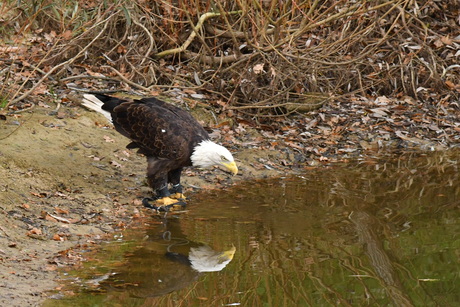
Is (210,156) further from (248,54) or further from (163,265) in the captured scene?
(248,54)

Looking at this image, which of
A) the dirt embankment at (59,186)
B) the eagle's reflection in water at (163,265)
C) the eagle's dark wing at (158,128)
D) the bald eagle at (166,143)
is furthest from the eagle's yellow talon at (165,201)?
the eagle's reflection in water at (163,265)

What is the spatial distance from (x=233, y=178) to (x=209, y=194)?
2.03 ft

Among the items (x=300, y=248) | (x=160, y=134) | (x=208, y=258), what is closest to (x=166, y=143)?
(x=160, y=134)

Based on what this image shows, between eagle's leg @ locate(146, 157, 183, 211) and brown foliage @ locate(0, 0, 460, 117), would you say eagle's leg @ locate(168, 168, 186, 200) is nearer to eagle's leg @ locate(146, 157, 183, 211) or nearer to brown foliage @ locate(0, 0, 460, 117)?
eagle's leg @ locate(146, 157, 183, 211)

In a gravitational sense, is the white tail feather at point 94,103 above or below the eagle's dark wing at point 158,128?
above

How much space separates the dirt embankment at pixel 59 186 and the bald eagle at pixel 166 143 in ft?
0.95

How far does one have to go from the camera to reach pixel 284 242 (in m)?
5.81

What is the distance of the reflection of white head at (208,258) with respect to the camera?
5.25 meters

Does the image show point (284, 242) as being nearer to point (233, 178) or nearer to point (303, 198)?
point (303, 198)

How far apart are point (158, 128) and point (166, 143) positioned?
6.9 inches

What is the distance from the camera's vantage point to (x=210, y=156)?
6902 mm

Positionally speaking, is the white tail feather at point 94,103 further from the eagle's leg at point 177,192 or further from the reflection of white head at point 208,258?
the reflection of white head at point 208,258

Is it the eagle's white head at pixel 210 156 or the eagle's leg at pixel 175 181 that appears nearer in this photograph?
the eagle's white head at pixel 210 156

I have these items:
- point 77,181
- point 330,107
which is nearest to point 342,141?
point 330,107
